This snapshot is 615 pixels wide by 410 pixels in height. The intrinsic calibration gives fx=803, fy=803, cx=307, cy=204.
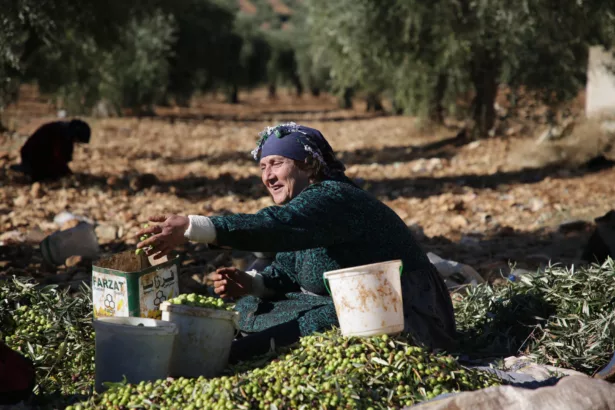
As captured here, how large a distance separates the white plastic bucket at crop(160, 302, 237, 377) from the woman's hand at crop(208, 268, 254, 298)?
496 millimetres

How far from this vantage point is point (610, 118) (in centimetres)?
1329

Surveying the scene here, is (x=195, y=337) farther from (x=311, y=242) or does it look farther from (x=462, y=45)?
(x=462, y=45)

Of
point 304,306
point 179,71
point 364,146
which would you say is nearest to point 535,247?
point 304,306

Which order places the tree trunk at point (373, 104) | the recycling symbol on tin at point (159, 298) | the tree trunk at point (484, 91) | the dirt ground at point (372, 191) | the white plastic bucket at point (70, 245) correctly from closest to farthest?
the recycling symbol on tin at point (159, 298) < the white plastic bucket at point (70, 245) < the dirt ground at point (372, 191) < the tree trunk at point (484, 91) < the tree trunk at point (373, 104)

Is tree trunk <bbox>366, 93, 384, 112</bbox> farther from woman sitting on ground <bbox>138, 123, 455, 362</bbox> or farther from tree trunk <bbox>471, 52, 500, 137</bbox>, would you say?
woman sitting on ground <bbox>138, 123, 455, 362</bbox>

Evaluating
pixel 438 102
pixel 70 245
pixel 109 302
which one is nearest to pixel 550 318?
pixel 109 302

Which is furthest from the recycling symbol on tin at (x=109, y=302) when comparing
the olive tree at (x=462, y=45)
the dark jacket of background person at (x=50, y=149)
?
the olive tree at (x=462, y=45)

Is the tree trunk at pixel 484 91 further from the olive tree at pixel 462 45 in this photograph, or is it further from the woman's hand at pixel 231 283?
the woman's hand at pixel 231 283

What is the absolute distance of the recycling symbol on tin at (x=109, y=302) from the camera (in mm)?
3629

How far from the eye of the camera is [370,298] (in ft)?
11.1

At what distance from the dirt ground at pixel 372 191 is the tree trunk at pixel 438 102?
302 millimetres

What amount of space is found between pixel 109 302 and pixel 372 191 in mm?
8000

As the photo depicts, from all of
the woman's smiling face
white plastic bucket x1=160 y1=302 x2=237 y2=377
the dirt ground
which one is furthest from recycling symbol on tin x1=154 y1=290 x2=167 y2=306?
the dirt ground

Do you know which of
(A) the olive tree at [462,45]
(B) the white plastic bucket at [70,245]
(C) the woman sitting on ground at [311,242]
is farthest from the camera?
(A) the olive tree at [462,45]
